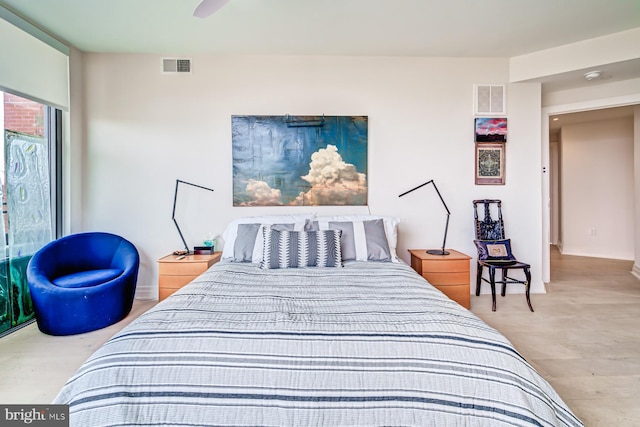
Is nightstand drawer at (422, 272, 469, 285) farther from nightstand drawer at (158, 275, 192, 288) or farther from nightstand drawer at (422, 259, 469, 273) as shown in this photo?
nightstand drawer at (158, 275, 192, 288)

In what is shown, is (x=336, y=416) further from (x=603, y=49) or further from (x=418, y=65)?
(x=603, y=49)

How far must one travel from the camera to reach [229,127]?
326 cm

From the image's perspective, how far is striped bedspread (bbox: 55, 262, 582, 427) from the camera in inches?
39.3

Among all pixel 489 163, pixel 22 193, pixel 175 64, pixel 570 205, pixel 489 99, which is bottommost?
pixel 570 205

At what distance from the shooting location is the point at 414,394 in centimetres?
102

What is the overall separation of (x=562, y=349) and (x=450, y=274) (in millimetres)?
959

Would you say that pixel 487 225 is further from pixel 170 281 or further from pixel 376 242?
pixel 170 281

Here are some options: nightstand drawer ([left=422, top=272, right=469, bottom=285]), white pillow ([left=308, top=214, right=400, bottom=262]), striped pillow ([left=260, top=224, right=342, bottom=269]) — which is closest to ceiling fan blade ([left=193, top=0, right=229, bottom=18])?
striped pillow ([left=260, top=224, right=342, bottom=269])

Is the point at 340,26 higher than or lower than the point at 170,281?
higher

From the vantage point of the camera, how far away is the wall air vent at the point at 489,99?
3.35m

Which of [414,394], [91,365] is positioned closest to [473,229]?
[414,394]

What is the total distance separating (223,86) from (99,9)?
1.16m

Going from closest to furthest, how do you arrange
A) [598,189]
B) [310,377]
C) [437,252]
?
[310,377] < [437,252] < [598,189]

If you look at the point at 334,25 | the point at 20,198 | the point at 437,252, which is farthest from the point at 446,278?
the point at 20,198
